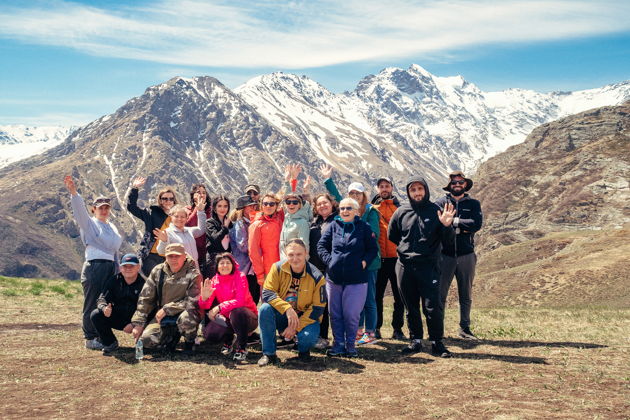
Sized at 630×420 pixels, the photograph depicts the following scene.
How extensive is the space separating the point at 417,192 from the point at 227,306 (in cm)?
487

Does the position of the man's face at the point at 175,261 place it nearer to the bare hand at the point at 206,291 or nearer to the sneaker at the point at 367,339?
the bare hand at the point at 206,291

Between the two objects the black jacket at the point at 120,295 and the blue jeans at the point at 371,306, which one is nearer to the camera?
the black jacket at the point at 120,295

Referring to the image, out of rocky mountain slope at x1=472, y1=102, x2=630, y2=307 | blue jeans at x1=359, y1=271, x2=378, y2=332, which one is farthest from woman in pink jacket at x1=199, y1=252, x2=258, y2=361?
rocky mountain slope at x1=472, y1=102, x2=630, y2=307

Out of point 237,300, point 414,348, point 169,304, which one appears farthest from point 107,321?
point 414,348

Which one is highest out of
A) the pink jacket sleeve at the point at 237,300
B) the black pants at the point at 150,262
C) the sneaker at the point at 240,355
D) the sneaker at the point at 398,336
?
the black pants at the point at 150,262

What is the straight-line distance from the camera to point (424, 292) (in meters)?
11.1

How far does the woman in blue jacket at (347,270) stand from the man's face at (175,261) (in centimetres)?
302

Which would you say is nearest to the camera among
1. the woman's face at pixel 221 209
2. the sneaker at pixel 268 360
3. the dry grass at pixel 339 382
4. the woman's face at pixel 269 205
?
the dry grass at pixel 339 382

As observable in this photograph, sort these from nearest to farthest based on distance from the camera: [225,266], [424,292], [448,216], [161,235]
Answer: [448,216], [424,292], [225,266], [161,235]

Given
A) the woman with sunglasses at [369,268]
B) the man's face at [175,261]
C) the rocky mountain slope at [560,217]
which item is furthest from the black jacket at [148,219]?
the rocky mountain slope at [560,217]

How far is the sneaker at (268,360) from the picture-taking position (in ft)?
33.9

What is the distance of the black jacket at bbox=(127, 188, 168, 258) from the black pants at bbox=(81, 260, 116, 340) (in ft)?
3.73

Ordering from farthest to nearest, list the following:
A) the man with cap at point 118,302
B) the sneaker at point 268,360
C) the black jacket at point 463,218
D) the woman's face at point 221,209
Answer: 1. the woman's face at point 221,209
2. the black jacket at point 463,218
3. the man with cap at point 118,302
4. the sneaker at point 268,360

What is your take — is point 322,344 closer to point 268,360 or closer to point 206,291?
point 268,360
